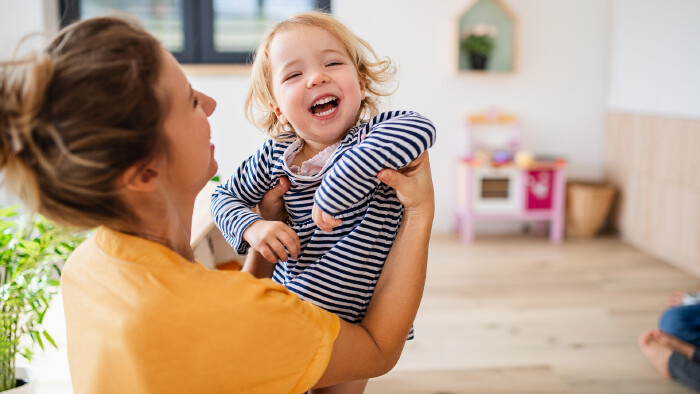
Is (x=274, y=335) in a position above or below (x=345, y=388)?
above

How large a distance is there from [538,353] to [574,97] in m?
2.67

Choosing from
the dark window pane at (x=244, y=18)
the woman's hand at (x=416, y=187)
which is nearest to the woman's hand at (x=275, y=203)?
the woman's hand at (x=416, y=187)

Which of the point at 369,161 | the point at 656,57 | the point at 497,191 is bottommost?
the point at 497,191

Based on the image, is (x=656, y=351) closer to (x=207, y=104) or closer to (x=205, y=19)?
(x=207, y=104)

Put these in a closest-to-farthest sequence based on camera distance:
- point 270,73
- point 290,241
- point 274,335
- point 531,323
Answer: point 274,335, point 290,241, point 270,73, point 531,323

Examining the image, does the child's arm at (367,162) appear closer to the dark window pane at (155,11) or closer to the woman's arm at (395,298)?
the woman's arm at (395,298)

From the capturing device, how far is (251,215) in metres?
1.12

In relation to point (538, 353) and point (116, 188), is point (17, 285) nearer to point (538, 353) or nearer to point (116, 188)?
point (116, 188)

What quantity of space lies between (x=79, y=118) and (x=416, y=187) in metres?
0.55

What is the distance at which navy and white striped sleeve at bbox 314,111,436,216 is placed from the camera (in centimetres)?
98

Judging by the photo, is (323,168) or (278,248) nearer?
(278,248)

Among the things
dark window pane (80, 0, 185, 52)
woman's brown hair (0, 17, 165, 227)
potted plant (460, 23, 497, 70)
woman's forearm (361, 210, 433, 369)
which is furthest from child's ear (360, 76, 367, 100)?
dark window pane (80, 0, 185, 52)

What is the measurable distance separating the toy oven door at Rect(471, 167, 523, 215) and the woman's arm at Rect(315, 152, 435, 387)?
3350 millimetres

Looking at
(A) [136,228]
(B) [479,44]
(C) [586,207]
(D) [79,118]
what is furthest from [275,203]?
(C) [586,207]
